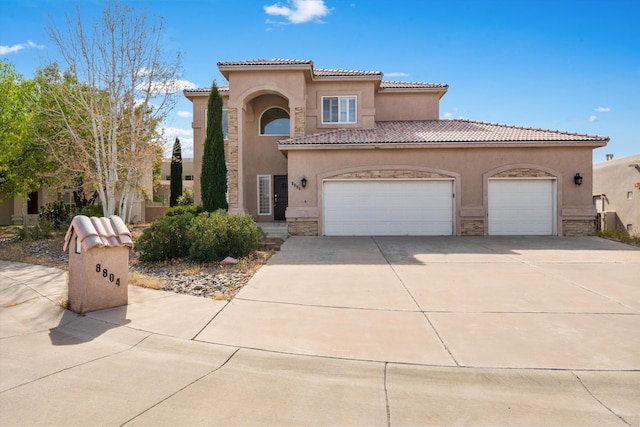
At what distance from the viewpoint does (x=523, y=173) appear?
55.0 ft

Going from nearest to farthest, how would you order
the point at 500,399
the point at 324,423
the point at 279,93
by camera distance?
the point at 324,423, the point at 500,399, the point at 279,93

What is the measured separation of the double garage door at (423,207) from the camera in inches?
659

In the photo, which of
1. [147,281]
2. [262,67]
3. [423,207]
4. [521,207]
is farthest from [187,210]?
[521,207]

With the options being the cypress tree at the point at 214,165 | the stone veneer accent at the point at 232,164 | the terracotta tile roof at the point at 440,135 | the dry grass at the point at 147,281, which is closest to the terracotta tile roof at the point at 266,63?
the cypress tree at the point at 214,165

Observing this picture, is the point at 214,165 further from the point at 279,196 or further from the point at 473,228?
the point at 473,228

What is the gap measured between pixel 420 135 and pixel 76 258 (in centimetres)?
1416

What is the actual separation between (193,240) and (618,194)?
25096 millimetres

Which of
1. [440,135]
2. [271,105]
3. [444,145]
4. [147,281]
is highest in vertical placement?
[271,105]

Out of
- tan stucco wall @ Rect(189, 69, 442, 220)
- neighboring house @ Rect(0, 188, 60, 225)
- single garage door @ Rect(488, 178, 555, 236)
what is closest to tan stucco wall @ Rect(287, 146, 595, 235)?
single garage door @ Rect(488, 178, 555, 236)

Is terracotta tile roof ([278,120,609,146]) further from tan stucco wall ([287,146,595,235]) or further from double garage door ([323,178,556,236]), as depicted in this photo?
double garage door ([323,178,556,236])

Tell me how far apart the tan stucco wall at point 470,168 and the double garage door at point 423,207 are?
0.36 meters

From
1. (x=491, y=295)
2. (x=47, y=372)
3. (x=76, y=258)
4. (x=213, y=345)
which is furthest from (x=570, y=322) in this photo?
(x=76, y=258)

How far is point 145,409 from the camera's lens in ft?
12.0

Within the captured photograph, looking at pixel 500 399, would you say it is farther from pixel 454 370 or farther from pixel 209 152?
pixel 209 152
